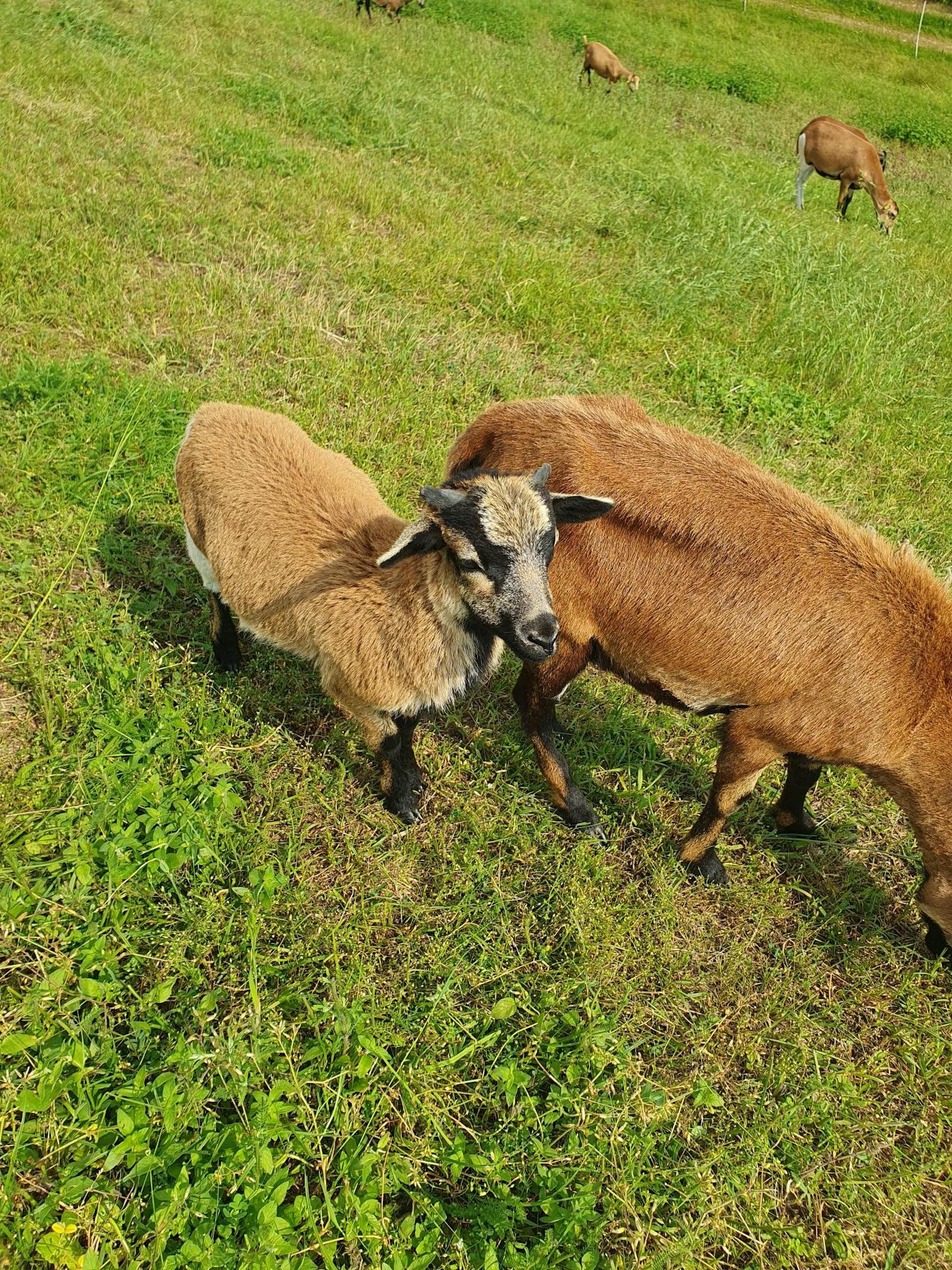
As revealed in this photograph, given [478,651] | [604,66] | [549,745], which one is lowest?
Result: [549,745]

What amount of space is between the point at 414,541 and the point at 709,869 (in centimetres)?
205

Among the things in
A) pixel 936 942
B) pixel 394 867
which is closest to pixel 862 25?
pixel 936 942

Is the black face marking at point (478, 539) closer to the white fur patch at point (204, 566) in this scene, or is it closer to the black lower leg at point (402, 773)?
the black lower leg at point (402, 773)

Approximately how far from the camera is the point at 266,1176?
245 cm

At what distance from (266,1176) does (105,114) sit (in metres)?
10.2

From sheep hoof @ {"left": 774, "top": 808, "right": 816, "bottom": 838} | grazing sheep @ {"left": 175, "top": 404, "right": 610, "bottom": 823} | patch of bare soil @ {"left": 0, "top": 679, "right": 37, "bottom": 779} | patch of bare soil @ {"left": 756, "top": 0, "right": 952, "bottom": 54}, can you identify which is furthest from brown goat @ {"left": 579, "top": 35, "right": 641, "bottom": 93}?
patch of bare soil @ {"left": 0, "top": 679, "right": 37, "bottom": 779}

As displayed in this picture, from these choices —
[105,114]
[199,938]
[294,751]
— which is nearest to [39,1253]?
[199,938]

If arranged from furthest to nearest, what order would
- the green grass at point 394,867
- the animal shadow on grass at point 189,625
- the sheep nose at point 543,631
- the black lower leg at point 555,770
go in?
the animal shadow on grass at point 189,625 → the black lower leg at point 555,770 → the sheep nose at point 543,631 → the green grass at point 394,867

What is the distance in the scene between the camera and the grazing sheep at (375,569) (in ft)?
10.1

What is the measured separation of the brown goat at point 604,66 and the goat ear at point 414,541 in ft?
64.7

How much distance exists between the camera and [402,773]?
370cm

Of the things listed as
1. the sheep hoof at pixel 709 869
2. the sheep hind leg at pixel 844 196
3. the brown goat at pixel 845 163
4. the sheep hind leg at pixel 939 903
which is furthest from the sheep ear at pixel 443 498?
the sheep hind leg at pixel 844 196

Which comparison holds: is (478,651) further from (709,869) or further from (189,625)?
(189,625)

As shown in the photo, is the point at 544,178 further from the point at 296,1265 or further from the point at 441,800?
the point at 296,1265
